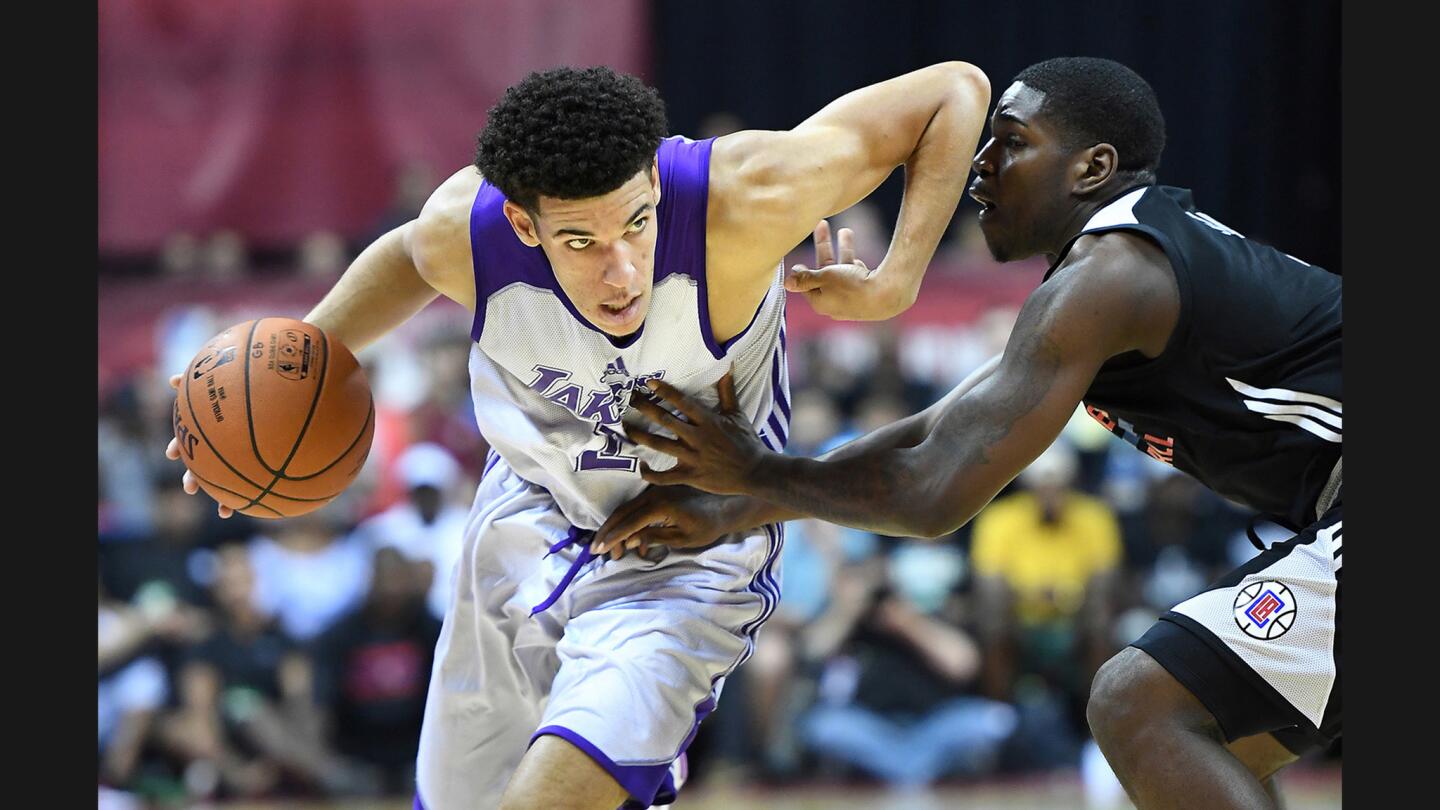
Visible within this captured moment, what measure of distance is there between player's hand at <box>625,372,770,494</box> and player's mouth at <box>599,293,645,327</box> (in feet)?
0.74

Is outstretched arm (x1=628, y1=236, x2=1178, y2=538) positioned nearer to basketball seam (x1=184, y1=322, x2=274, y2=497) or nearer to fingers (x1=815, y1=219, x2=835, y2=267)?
fingers (x1=815, y1=219, x2=835, y2=267)

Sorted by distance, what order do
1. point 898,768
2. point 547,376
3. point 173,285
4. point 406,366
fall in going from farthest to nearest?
1. point 173,285
2. point 406,366
3. point 898,768
4. point 547,376

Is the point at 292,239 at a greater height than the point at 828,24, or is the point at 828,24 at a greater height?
the point at 828,24

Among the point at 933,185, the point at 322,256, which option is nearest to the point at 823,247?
the point at 933,185

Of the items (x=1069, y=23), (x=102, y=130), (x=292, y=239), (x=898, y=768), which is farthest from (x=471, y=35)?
(x=898, y=768)

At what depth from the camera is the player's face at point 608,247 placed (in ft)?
11.8

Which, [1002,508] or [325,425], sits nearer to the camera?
[325,425]

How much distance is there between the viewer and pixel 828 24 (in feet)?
34.8

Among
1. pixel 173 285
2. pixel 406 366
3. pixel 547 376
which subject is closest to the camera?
pixel 547 376

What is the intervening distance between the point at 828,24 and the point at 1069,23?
1524 millimetres

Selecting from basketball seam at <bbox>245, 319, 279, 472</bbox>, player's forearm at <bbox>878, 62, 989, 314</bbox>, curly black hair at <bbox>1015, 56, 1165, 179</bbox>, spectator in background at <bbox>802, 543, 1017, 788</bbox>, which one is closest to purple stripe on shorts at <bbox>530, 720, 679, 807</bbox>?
basketball seam at <bbox>245, 319, 279, 472</bbox>

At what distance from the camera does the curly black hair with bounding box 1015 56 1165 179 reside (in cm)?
387

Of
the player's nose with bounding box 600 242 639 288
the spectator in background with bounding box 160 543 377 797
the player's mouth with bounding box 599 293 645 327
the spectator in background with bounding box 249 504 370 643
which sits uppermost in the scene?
the player's nose with bounding box 600 242 639 288

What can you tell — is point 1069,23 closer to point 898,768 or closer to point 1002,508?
point 1002,508
